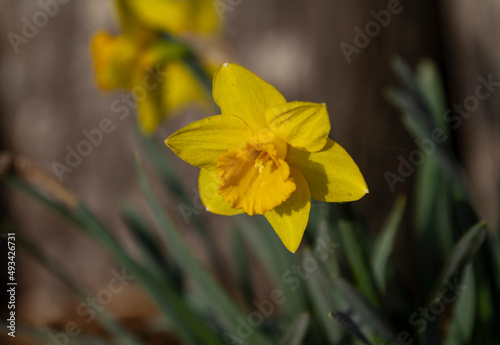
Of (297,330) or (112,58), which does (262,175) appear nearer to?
(297,330)

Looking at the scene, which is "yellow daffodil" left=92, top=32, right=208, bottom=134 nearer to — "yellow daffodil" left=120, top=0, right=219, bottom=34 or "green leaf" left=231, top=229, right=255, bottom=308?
"yellow daffodil" left=120, top=0, right=219, bottom=34

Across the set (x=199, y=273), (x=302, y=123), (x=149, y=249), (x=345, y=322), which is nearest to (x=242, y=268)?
(x=149, y=249)

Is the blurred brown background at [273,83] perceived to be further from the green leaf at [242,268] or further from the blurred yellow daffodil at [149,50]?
the green leaf at [242,268]

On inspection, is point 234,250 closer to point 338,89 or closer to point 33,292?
point 338,89

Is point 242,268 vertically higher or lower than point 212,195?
lower

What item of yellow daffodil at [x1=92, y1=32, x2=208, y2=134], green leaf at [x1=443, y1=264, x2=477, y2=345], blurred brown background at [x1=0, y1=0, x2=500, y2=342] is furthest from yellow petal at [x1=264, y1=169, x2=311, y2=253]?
blurred brown background at [x1=0, y1=0, x2=500, y2=342]

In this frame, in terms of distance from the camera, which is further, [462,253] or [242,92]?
[462,253]

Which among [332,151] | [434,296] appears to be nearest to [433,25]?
[434,296]
